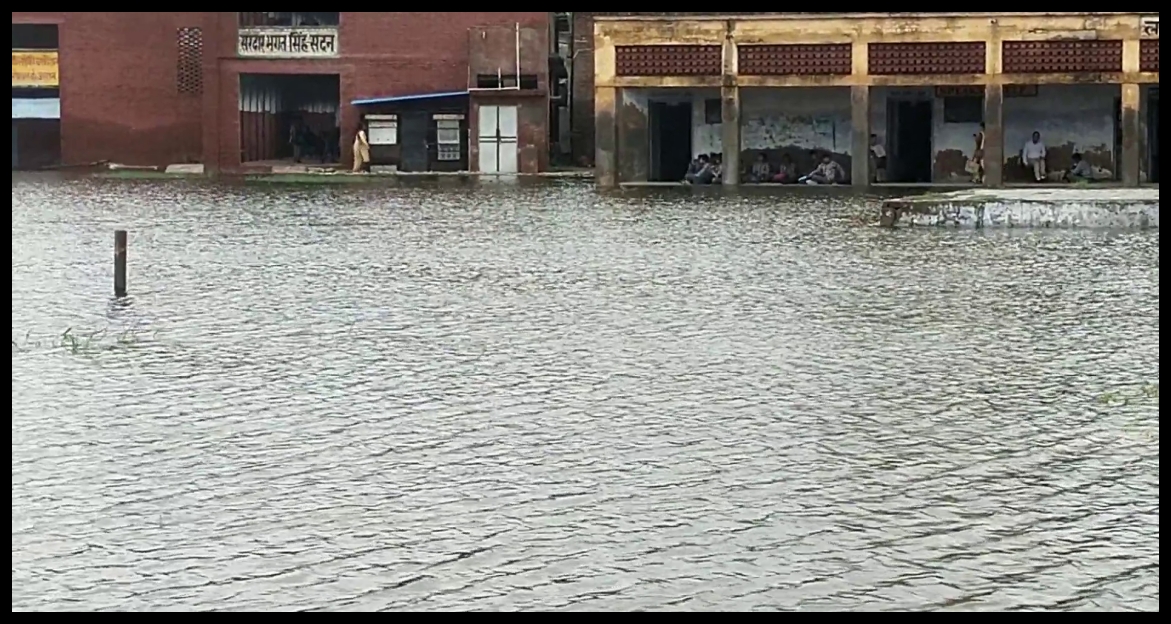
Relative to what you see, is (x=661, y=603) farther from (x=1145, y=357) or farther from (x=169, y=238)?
(x=169, y=238)

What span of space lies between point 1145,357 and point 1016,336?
1280 millimetres

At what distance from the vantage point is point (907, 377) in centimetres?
1165

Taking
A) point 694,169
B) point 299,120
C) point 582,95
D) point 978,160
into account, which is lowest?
point 694,169

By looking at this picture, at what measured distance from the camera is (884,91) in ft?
135

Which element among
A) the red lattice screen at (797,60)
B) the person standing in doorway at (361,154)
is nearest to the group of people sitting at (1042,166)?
the red lattice screen at (797,60)

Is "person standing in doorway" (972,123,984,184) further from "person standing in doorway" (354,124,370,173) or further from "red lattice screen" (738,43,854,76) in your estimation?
"person standing in doorway" (354,124,370,173)

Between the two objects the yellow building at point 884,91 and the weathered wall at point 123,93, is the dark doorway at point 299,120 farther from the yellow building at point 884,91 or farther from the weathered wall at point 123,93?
the yellow building at point 884,91

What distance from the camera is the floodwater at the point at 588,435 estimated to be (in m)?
6.75

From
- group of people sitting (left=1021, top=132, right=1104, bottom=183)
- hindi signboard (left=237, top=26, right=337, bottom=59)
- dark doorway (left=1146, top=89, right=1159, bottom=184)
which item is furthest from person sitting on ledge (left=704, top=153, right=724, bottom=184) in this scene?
hindi signboard (left=237, top=26, right=337, bottom=59)

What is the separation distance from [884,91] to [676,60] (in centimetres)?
449

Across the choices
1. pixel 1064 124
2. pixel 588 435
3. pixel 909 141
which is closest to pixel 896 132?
pixel 909 141

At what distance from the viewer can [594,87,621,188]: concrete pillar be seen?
132 ft

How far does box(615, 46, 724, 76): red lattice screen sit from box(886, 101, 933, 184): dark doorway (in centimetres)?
432

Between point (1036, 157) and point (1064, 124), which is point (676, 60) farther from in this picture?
point (1064, 124)
